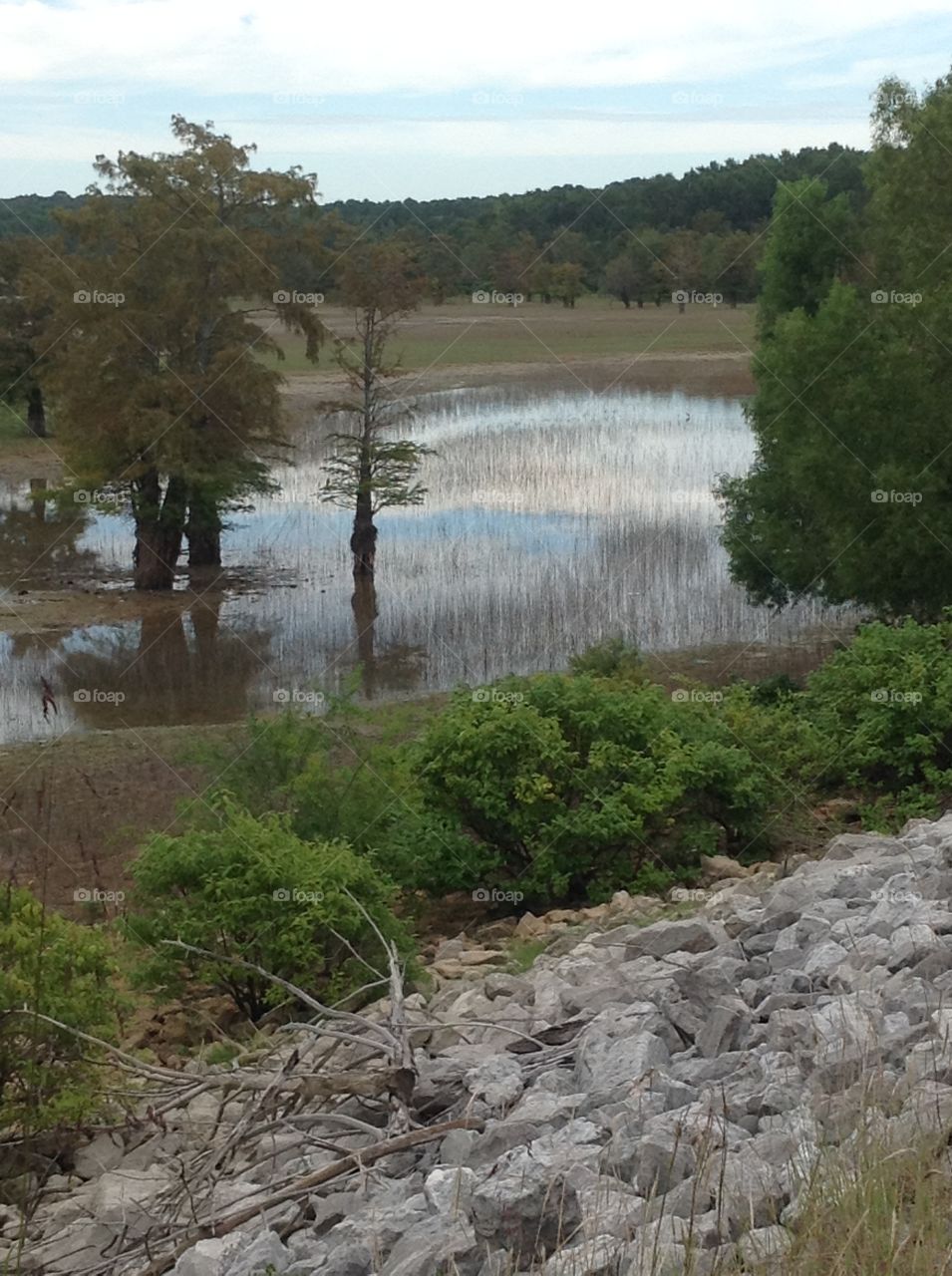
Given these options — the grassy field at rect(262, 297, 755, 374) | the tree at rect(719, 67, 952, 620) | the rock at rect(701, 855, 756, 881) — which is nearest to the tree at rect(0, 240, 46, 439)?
the grassy field at rect(262, 297, 755, 374)

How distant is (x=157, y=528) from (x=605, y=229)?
76.8ft

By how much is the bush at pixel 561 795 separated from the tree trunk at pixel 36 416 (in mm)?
33002

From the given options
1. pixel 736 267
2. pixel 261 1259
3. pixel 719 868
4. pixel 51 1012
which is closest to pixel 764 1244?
pixel 261 1259

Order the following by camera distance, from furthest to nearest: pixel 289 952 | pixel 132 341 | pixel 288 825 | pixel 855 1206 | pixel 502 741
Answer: pixel 132 341, pixel 502 741, pixel 288 825, pixel 289 952, pixel 855 1206

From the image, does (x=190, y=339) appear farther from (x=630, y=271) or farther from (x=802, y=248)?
(x=630, y=271)

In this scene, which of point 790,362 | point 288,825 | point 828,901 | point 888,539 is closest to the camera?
point 828,901

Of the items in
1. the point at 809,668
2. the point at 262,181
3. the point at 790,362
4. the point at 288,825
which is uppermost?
the point at 262,181

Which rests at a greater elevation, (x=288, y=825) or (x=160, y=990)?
(x=288, y=825)

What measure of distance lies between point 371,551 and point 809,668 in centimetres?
1034

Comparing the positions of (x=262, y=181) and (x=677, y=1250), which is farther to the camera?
(x=262, y=181)

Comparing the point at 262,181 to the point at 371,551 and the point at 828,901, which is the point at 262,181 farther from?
the point at 828,901

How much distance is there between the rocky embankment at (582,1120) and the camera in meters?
3.45

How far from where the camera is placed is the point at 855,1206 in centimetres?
313

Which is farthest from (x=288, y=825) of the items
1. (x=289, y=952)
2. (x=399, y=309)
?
(x=399, y=309)
